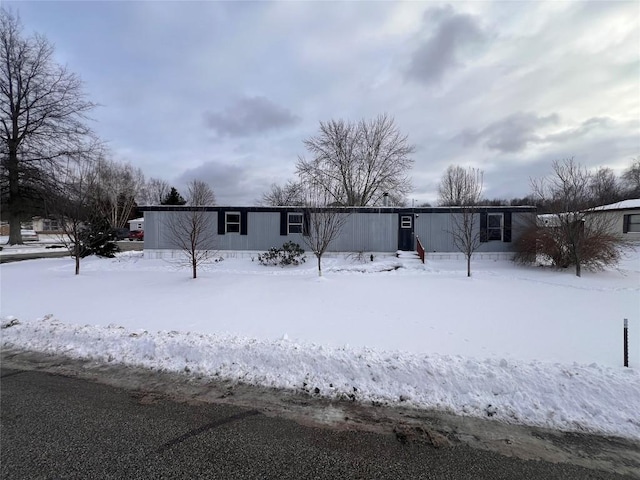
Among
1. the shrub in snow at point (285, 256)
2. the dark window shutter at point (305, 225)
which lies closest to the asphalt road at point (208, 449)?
the shrub in snow at point (285, 256)

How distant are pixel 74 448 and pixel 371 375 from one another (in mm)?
3073

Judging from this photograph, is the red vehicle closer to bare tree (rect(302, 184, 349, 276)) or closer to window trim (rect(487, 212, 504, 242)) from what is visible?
bare tree (rect(302, 184, 349, 276))

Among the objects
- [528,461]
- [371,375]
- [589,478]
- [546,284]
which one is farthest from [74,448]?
[546,284]

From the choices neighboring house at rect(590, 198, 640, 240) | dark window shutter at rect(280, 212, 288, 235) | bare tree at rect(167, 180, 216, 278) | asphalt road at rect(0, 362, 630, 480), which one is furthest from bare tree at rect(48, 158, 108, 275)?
neighboring house at rect(590, 198, 640, 240)

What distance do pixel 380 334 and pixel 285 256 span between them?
964 centimetres

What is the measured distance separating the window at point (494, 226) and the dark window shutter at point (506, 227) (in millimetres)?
180

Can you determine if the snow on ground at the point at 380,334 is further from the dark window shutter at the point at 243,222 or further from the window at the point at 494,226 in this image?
the dark window shutter at the point at 243,222

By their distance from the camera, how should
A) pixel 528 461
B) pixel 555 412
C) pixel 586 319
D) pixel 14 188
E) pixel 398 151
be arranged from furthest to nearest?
pixel 398 151
pixel 14 188
pixel 586 319
pixel 555 412
pixel 528 461

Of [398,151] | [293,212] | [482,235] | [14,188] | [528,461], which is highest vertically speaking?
[398,151]

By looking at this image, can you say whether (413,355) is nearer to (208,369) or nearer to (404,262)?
(208,369)

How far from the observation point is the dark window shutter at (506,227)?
645 inches

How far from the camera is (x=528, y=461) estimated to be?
2.68 meters

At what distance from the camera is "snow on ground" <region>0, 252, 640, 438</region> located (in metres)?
3.71

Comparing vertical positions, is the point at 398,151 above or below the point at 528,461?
above
